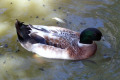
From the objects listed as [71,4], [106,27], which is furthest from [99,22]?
[71,4]

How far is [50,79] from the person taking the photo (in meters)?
5.30

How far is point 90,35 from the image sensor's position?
5465 mm

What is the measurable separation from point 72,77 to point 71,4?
9.96ft

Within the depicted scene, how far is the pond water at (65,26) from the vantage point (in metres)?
5.40

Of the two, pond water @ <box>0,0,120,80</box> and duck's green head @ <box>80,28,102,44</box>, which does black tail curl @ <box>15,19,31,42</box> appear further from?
duck's green head @ <box>80,28,102,44</box>

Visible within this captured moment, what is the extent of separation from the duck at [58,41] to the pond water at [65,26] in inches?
8.5

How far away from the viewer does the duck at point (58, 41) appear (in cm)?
548

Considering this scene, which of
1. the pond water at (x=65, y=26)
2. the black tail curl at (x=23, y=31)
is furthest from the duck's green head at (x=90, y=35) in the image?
the black tail curl at (x=23, y=31)

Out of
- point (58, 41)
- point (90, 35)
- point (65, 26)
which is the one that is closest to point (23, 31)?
point (58, 41)

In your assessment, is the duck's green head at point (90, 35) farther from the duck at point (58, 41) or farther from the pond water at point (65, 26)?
the pond water at point (65, 26)

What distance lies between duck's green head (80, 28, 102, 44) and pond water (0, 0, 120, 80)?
20.4 inches

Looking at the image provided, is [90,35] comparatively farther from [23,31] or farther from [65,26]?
[23,31]

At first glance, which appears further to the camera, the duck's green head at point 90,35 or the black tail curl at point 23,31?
the black tail curl at point 23,31

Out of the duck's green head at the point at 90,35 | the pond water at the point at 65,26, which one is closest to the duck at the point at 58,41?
the duck's green head at the point at 90,35
